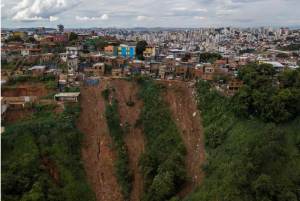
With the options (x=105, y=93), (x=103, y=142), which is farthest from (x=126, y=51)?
(x=103, y=142)

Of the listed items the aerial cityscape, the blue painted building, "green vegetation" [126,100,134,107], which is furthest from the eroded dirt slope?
the blue painted building

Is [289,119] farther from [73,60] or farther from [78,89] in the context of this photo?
[73,60]

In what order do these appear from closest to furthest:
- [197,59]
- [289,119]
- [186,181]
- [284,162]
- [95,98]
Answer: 1. [284,162]
2. [186,181]
3. [289,119]
4. [95,98]
5. [197,59]

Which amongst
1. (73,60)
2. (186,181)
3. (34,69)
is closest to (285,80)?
(186,181)

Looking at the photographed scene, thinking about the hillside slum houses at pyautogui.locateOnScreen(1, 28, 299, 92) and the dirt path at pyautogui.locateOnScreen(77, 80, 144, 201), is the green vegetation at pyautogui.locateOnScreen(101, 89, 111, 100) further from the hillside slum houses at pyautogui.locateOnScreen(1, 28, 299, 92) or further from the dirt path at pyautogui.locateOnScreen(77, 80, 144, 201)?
the hillside slum houses at pyautogui.locateOnScreen(1, 28, 299, 92)

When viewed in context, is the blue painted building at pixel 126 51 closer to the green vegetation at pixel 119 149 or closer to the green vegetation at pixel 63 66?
the green vegetation at pixel 63 66

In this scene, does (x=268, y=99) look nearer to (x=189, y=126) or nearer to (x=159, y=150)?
(x=189, y=126)
